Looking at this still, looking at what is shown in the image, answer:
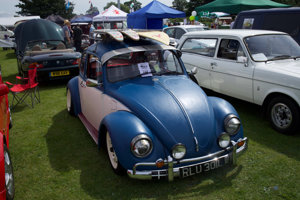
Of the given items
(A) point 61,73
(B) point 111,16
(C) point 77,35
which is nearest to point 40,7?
(B) point 111,16

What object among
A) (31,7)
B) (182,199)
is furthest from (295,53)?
(31,7)

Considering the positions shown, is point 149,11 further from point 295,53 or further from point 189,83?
point 189,83

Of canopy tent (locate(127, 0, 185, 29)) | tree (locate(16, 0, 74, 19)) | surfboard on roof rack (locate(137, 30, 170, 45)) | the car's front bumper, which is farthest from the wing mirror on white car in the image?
tree (locate(16, 0, 74, 19))

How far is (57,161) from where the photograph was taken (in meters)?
4.02

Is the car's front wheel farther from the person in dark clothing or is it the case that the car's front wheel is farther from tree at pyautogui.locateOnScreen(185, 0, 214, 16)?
tree at pyautogui.locateOnScreen(185, 0, 214, 16)

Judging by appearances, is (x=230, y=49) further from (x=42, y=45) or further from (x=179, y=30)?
(x=179, y=30)

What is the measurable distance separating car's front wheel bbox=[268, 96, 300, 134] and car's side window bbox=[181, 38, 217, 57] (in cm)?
206

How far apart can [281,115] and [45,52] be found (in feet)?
25.4

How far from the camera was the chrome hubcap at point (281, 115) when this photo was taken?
4.59m

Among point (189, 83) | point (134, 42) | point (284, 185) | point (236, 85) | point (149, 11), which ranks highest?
point (149, 11)

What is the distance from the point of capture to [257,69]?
16.7ft

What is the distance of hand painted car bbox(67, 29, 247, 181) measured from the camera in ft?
9.78

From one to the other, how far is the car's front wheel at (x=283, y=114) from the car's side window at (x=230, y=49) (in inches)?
51.8

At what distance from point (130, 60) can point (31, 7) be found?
197 feet
